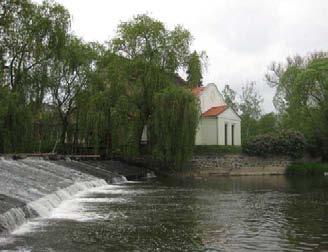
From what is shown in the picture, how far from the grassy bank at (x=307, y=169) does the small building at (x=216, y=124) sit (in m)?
8.56

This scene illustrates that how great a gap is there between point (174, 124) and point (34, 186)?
57.9 ft

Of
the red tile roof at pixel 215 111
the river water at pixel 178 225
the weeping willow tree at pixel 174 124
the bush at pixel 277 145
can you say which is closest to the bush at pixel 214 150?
the bush at pixel 277 145

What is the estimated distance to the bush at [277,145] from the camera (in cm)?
4278

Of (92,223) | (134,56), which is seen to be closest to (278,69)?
(134,56)

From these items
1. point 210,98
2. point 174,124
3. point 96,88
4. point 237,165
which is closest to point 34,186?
point 174,124

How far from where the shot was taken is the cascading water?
13539mm

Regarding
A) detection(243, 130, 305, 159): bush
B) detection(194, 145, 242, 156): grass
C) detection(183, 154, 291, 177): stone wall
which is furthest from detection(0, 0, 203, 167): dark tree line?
detection(243, 130, 305, 159): bush

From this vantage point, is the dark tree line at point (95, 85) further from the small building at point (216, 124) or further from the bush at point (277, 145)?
the small building at point (216, 124)

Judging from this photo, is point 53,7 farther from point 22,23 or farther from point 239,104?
point 239,104

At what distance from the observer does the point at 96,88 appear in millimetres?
38312

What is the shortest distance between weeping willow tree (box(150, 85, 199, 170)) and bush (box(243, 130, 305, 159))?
338 inches

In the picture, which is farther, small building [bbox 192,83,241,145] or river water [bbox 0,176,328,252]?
small building [bbox 192,83,241,145]

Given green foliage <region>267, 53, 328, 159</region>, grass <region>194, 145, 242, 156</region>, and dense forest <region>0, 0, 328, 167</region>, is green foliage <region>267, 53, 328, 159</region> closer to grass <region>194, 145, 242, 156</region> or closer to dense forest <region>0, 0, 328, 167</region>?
grass <region>194, 145, 242, 156</region>

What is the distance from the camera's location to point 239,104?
78.3 m
